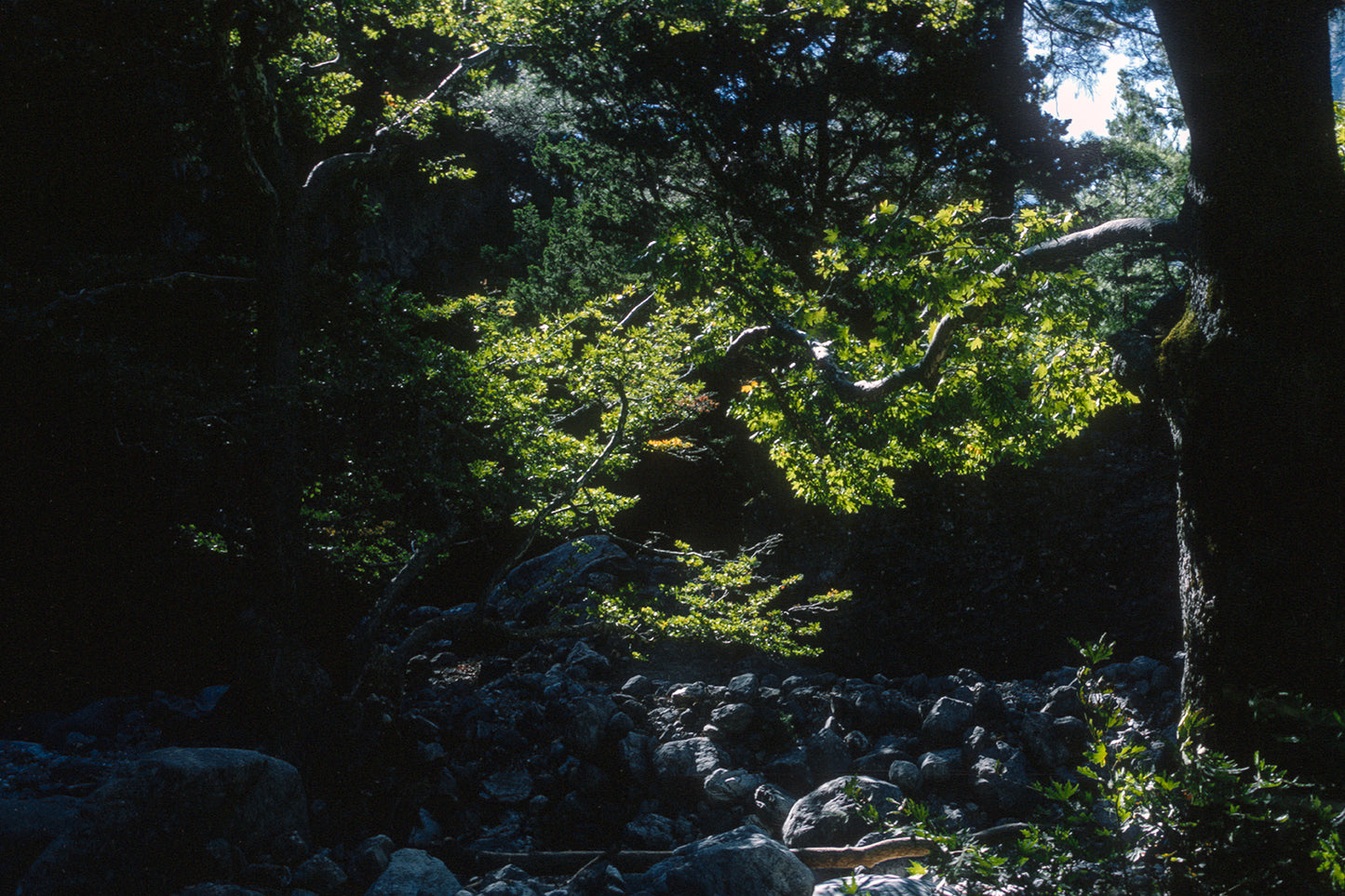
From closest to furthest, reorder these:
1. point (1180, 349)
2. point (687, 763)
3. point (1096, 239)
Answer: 1. point (1180, 349)
2. point (1096, 239)
3. point (687, 763)

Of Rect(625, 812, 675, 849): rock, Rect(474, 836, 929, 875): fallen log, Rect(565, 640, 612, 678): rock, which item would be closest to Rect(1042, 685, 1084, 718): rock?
Rect(474, 836, 929, 875): fallen log

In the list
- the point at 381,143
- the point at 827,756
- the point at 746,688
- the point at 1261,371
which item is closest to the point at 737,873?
the point at 827,756

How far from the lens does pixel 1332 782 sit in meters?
2.66

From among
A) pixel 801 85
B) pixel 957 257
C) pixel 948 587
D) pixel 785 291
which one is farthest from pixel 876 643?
pixel 801 85

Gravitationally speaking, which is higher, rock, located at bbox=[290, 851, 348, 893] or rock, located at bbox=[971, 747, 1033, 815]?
rock, located at bbox=[971, 747, 1033, 815]

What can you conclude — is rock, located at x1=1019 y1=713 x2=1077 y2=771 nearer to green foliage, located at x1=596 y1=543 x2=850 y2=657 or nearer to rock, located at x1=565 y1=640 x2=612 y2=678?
green foliage, located at x1=596 y1=543 x2=850 y2=657

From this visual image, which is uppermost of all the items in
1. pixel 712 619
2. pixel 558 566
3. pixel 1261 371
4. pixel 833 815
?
pixel 1261 371

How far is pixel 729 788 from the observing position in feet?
18.9

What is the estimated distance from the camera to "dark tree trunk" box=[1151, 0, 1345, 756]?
9.81 ft

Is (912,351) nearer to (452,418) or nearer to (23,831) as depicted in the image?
(452,418)

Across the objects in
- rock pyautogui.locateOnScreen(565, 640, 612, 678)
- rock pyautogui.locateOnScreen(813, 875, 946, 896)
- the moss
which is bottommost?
rock pyautogui.locateOnScreen(813, 875, 946, 896)

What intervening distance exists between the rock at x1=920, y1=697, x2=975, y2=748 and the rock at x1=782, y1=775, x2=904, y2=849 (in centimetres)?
121

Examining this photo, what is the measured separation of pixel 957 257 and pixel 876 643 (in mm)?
5883

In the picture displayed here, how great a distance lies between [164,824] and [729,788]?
138 inches
